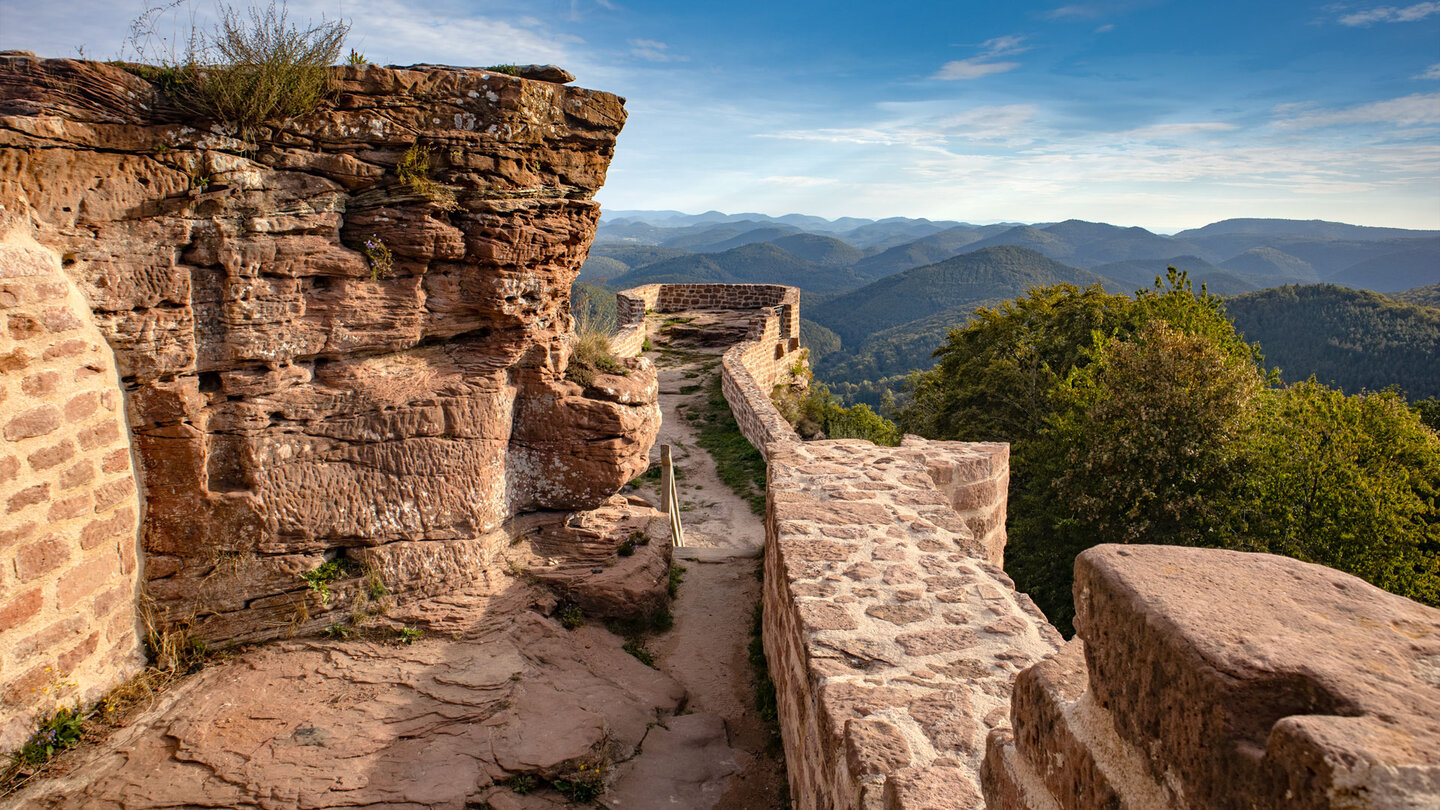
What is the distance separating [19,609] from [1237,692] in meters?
5.08

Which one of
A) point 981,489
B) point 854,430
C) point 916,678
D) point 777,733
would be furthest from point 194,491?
point 854,430

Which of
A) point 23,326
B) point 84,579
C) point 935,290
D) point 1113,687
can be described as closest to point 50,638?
point 84,579

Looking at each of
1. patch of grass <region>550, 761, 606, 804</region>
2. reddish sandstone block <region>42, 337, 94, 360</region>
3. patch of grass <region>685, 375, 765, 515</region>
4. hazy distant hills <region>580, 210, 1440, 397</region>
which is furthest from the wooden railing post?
hazy distant hills <region>580, 210, 1440, 397</region>

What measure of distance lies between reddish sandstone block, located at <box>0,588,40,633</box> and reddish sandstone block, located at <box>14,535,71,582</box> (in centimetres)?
8

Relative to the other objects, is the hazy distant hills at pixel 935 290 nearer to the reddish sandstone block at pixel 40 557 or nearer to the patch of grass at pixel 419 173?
the patch of grass at pixel 419 173

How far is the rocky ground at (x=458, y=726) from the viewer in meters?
3.86

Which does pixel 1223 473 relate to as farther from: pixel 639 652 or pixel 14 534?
pixel 14 534

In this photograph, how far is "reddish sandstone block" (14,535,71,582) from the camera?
3.78m

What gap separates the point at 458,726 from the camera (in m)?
4.40

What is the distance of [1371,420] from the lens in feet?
41.2

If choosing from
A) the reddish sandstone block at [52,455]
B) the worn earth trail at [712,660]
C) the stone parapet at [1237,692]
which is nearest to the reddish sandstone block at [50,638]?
the reddish sandstone block at [52,455]

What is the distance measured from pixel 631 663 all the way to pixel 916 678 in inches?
105

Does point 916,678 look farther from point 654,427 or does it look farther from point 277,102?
point 277,102

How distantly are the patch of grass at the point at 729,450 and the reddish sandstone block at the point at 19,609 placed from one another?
6.95m
